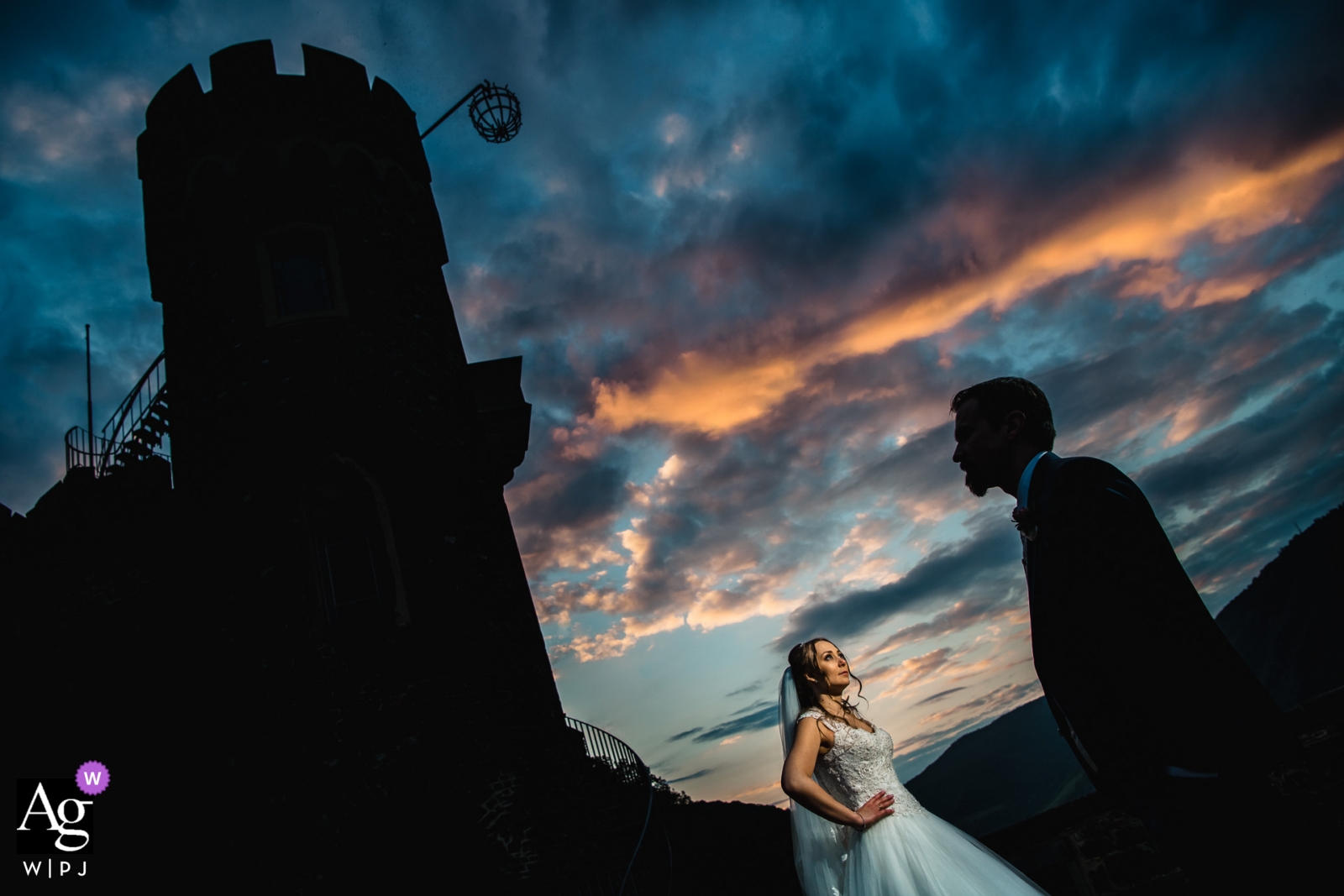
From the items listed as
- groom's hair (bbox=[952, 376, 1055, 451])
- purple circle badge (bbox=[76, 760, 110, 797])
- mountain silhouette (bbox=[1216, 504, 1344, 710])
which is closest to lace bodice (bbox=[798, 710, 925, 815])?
groom's hair (bbox=[952, 376, 1055, 451])

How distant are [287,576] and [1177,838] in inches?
388

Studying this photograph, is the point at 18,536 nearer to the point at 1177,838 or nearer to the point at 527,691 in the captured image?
the point at 527,691

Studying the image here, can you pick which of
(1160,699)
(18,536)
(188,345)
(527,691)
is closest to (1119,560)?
(1160,699)

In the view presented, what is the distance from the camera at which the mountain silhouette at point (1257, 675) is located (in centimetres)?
5784

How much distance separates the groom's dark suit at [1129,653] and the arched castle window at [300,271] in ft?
35.7

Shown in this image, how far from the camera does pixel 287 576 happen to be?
30.6ft

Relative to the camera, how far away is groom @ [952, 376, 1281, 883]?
6.82 ft

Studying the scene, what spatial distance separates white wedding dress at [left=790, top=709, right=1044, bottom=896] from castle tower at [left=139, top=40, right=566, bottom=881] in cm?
572

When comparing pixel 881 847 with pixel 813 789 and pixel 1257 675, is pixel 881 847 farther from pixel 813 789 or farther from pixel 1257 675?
pixel 1257 675

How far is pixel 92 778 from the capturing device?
10.1 metres

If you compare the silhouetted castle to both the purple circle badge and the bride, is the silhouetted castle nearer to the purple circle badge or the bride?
the purple circle badge

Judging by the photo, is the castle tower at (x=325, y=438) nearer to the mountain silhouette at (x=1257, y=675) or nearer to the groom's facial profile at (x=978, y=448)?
the groom's facial profile at (x=978, y=448)

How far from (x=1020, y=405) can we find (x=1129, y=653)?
3.79 ft

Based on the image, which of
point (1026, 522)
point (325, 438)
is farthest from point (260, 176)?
point (1026, 522)
